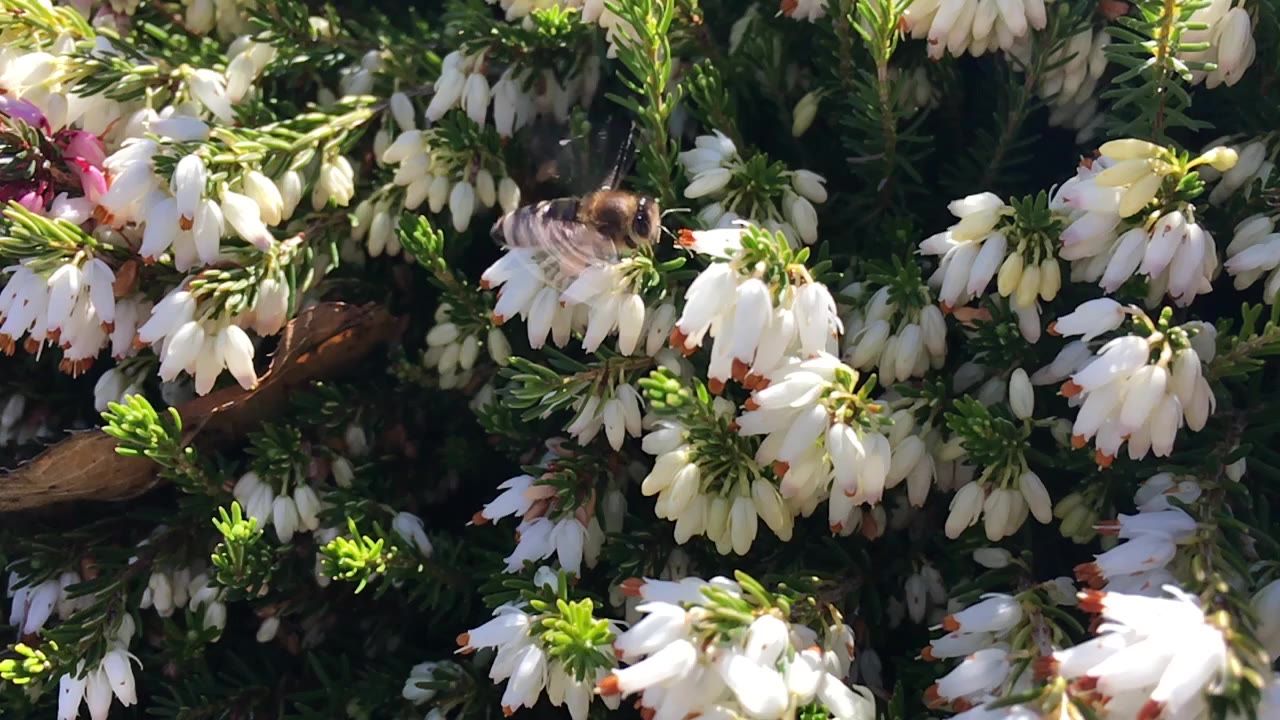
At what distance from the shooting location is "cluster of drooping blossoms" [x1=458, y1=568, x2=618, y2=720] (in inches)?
62.0

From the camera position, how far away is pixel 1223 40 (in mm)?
1757

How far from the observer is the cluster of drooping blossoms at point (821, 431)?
1549 mm

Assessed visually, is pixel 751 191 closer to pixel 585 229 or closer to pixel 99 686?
pixel 585 229

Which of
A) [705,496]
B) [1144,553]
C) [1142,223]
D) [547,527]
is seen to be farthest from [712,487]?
[1142,223]

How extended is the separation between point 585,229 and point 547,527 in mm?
532

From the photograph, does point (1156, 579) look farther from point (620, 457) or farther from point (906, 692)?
point (620, 457)

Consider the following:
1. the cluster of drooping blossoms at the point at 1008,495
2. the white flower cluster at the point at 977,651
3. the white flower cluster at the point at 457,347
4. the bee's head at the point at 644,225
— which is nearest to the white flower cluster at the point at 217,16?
the white flower cluster at the point at 457,347

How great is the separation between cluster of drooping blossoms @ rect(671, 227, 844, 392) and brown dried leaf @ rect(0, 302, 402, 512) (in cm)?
96

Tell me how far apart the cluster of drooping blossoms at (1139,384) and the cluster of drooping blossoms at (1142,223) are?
0.08 meters

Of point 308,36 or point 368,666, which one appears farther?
point 308,36

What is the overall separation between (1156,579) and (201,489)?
172 cm

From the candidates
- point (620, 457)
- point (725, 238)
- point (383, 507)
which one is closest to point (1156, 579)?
point (725, 238)

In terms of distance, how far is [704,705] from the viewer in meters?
1.41

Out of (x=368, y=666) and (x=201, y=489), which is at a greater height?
(x=201, y=489)
